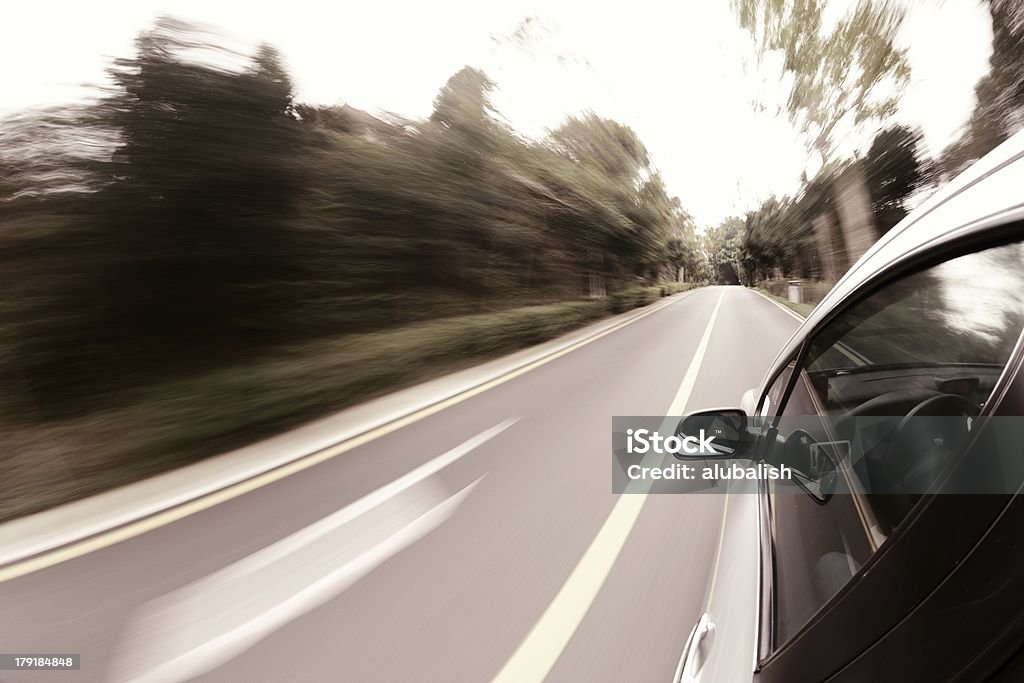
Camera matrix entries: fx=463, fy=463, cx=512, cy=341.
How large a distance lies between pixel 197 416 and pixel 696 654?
4921 millimetres

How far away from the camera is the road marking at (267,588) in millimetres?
2076

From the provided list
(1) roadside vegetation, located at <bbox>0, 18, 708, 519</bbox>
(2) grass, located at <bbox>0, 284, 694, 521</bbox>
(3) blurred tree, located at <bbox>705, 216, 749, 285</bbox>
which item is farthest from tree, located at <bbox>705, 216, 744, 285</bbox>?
(2) grass, located at <bbox>0, 284, 694, 521</bbox>

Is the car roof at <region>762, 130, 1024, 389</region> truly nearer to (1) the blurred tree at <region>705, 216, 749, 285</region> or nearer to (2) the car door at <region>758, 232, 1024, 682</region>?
(2) the car door at <region>758, 232, 1024, 682</region>

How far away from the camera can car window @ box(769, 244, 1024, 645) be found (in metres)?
0.85

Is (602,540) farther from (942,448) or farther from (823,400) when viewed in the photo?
(942,448)

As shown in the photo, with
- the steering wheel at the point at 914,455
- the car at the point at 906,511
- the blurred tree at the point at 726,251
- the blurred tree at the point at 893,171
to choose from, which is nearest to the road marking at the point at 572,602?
the car at the point at 906,511

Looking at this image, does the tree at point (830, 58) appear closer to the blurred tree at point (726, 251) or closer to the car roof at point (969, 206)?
the car roof at point (969, 206)

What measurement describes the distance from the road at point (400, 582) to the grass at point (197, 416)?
1185 mm

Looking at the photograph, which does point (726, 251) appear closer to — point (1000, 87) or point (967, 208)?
point (1000, 87)

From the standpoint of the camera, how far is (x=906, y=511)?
0.73 metres

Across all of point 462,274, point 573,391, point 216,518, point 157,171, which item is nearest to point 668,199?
point 462,274

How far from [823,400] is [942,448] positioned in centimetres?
85

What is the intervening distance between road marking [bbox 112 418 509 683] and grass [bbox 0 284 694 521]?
2084mm

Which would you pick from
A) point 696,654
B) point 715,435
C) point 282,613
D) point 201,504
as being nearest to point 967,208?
point 715,435
